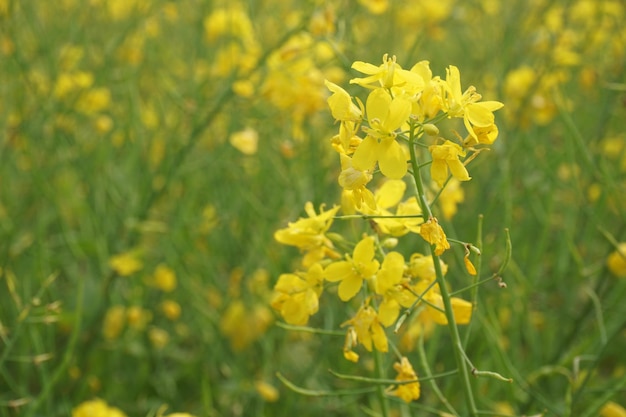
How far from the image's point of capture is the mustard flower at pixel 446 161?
0.83m

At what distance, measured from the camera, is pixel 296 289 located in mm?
1004

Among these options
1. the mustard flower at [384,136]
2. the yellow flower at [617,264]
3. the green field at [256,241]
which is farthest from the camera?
the green field at [256,241]

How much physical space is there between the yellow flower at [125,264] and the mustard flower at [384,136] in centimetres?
117

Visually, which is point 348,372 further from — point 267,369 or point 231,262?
point 231,262

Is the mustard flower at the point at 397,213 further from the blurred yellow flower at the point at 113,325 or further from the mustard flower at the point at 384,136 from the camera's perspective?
the blurred yellow flower at the point at 113,325

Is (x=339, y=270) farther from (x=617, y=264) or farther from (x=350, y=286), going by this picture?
(x=617, y=264)

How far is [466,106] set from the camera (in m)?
0.85

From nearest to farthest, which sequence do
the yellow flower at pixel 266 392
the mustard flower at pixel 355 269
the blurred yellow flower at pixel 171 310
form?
the mustard flower at pixel 355 269
the yellow flower at pixel 266 392
the blurred yellow flower at pixel 171 310

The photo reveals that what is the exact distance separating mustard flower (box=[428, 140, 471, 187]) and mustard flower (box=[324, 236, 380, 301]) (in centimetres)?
14

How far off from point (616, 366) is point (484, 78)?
1.37 metres

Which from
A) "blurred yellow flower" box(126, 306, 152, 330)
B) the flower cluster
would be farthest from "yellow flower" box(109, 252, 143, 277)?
the flower cluster

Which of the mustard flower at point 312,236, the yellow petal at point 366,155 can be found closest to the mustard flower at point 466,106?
the yellow petal at point 366,155

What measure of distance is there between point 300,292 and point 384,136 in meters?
0.29

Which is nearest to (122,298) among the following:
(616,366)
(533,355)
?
(533,355)
